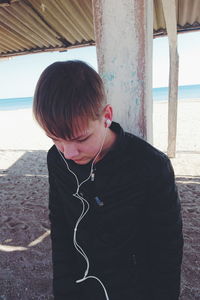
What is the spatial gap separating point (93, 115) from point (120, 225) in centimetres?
64

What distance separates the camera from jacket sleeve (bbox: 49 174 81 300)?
1541 mm

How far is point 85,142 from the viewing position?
3.73 ft

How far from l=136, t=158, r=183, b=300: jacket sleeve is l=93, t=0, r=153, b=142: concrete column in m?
0.39

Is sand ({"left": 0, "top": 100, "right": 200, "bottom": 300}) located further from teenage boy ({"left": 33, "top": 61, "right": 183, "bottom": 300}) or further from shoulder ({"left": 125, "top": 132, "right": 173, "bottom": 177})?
shoulder ({"left": 125, "top": 132, "right": 173, "bottom": 177})

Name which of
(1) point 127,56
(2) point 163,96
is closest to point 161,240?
(1) point 127,56

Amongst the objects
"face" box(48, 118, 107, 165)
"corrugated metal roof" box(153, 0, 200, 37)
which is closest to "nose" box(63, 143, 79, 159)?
"face" box(48, 118, 107, 165)

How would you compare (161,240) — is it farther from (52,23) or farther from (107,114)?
(52,23)

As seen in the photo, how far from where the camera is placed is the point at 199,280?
7.48 feet

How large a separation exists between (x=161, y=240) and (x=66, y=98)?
2.86 ft

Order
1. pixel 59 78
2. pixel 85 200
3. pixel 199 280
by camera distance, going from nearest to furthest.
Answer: pixel 59 78 < pixel 85 200 < pixel 199 280

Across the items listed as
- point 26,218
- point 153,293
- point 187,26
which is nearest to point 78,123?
point 153,293

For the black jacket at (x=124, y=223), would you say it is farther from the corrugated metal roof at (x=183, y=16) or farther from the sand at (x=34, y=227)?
the corrugated metal roof at (x=183, y=16)

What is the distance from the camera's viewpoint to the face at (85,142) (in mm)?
1095

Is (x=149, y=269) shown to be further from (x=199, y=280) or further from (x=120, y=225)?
(x=199, y=280)
